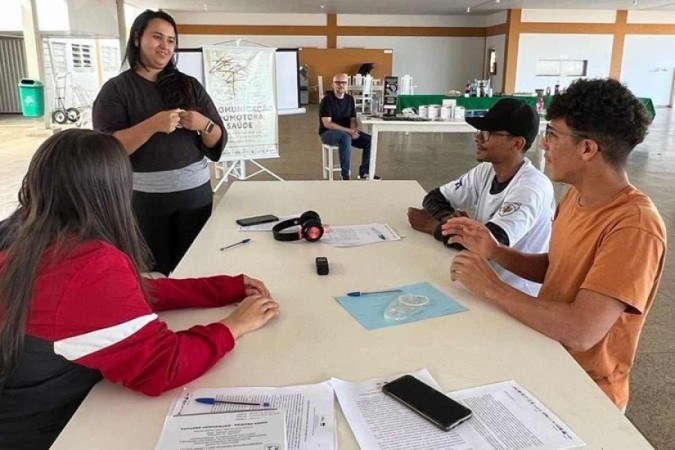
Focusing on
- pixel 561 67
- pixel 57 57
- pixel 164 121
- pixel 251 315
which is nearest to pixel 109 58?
pixel 57 57

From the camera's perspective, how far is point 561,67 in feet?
51.5

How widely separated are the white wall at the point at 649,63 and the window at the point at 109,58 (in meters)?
14.4

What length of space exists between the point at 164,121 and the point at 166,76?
30cm

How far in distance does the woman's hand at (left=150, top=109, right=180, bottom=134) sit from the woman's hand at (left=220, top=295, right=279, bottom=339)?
35.3 inches

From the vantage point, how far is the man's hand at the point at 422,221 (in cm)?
199

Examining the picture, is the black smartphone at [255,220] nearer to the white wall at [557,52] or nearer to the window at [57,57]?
the window at [57,57]

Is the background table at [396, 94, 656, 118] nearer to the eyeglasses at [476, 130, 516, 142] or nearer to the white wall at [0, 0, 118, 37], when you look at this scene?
the eyeglasses at [476, 130, 516, 142]

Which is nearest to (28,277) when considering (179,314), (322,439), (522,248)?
(179,314)

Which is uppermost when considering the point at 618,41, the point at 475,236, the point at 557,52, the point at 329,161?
the point at 618,41

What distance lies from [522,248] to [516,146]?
0.36 meters

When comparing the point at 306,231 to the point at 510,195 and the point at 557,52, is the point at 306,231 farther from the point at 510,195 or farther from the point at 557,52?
the point at 557,52

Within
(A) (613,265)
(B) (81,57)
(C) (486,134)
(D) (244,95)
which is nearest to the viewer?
(A) (613,265)

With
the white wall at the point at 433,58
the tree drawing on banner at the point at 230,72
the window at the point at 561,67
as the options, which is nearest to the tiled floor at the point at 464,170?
the tree drawing on banner at the point at 230,72

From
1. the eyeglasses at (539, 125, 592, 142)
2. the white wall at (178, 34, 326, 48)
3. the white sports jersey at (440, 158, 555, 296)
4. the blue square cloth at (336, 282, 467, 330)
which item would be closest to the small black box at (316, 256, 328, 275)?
the blue square cloth at (336, 282, 467, 330)
